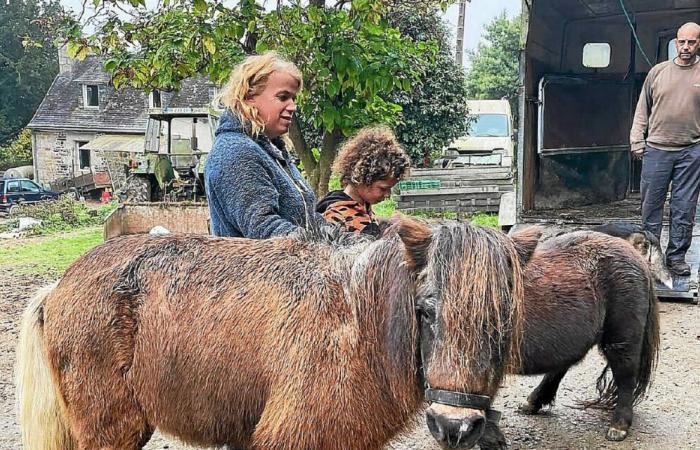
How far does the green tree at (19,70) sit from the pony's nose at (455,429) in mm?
43142

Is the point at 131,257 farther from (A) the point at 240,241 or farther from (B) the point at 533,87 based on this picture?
(B) the point at 533,87

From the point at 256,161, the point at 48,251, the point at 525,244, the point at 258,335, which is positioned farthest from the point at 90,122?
the point at 525,244

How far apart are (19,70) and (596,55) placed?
38.4 meters

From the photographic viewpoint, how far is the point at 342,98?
21.8 feet

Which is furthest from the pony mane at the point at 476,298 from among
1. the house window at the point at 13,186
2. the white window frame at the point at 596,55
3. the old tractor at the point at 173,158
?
the house window at the point at 13,186

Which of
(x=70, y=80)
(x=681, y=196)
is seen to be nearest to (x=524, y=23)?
(x=681, y=196)

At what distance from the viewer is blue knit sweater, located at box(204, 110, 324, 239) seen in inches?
116

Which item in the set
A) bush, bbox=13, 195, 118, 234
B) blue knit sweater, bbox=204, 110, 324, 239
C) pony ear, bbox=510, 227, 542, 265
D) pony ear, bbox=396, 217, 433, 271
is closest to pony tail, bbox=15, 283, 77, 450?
blue knit sweater, bbox=204, 110, 324, 239

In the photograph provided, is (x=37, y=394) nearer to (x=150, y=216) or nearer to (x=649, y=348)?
(x=649, y=348)

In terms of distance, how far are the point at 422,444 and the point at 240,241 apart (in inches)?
82.7

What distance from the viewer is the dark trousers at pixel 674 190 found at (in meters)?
6.50

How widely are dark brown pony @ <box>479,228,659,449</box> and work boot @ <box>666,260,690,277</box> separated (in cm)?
285

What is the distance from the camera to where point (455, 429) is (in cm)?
200

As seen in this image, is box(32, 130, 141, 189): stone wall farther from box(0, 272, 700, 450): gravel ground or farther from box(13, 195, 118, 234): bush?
box(0, 272, 700, 450): gravel ground
